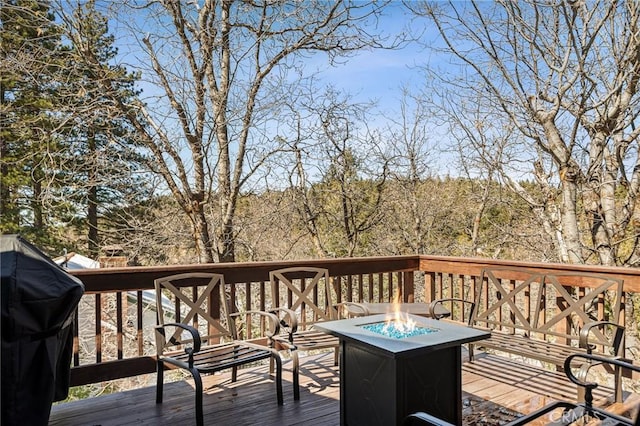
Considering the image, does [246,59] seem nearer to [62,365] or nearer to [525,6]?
[525,6]

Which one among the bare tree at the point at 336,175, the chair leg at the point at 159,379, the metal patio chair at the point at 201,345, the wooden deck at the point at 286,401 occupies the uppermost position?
the bare tree at the point at 336,175

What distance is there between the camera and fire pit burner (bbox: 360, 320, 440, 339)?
2393 millimetres

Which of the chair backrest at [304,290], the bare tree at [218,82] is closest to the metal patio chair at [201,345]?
the chair backrest at [304,290]

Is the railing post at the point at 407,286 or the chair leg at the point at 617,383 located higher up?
the railing post at the point at 407,286

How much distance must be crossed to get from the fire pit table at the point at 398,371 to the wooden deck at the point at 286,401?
1.53ft

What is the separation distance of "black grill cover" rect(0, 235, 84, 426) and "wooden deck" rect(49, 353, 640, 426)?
3.13 ft

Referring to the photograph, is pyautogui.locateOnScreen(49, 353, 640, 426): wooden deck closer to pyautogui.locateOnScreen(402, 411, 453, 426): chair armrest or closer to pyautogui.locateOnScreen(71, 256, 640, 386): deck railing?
pyautogui.locateOnScreen(71, 256, 640, 386): deck railing

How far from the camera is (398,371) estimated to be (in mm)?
2113

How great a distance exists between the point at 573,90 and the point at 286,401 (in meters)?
5.07

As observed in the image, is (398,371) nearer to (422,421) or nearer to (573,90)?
(422,421)

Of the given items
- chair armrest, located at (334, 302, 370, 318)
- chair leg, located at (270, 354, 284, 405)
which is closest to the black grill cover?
chair leg, located at (270, 354, 284, 405)

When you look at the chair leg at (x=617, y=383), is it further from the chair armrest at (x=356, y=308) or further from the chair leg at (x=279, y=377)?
the chair leg at (x=279, y=377)

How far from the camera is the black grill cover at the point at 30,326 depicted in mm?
1781

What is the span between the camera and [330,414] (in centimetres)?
283
